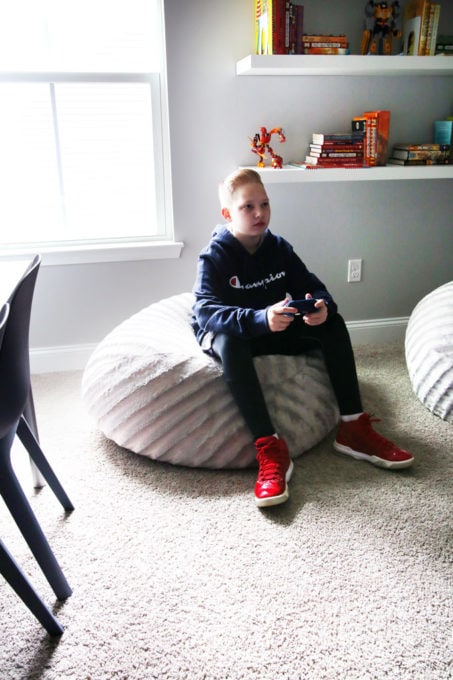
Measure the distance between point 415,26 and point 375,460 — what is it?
1793 mm

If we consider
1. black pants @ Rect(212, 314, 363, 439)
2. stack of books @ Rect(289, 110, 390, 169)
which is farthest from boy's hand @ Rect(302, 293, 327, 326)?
stack of books @ Rect(289, 110, 390, 169)

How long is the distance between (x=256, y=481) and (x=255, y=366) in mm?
354

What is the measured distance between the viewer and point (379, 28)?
256cm

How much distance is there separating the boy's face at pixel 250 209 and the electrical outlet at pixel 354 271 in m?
0.99

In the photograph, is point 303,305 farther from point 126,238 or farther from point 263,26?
point 263,26

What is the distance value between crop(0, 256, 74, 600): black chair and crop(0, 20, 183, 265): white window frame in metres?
1.27

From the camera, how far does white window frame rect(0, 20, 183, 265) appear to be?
2.50m

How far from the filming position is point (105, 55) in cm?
250

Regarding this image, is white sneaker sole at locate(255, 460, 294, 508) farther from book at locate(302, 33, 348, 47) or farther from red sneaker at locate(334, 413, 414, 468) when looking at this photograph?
book at locate(302, 33, 348, 47)

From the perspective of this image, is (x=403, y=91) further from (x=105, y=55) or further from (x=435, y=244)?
(x=105, y=55)

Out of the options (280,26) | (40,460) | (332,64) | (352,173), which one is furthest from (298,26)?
(40,460)

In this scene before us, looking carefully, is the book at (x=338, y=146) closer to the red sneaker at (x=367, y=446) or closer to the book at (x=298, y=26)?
the book at (x=298, y=26)

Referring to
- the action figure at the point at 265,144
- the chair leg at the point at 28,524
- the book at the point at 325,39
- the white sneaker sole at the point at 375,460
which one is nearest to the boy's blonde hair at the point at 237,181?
the action figure at the point at 265,144

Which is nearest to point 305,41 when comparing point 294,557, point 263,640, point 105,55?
point 105,55
